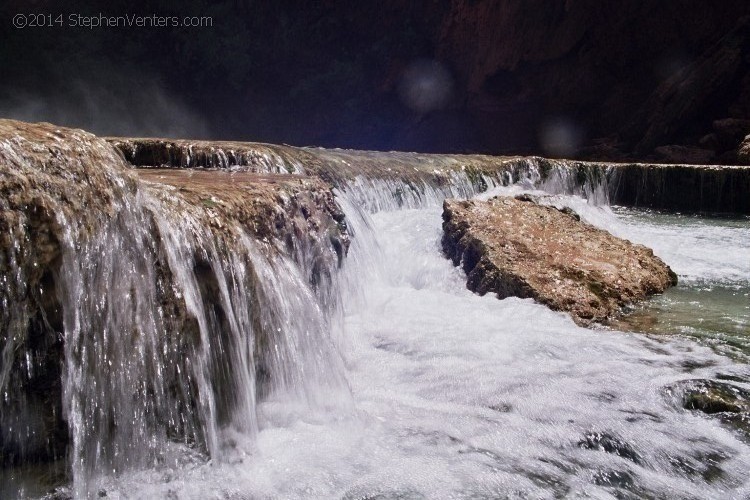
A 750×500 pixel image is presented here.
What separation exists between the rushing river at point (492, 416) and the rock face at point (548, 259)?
0.20 metres

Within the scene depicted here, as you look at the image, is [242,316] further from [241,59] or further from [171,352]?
[241,59]

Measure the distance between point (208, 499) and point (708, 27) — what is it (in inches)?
627

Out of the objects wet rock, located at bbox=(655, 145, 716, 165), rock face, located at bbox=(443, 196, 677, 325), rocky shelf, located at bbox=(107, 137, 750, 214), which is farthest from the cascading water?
wet rock, located at bbox=(655, 145, 716, 165)

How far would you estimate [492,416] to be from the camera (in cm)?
276

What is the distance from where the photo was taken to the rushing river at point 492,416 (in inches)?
86.5

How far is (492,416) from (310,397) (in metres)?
0.86

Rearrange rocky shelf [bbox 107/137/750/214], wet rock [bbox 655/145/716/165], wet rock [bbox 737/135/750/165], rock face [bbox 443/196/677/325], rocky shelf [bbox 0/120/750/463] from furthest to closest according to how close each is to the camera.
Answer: wet rock [bbox 655/145/716/165]
wet rock [bbox 737/135/750/165]
rocky shelf [bbox 107/137/750/214]
rock face [bbox 443/196/677/325]
rocky shelf [bbox 0/120/750/463]

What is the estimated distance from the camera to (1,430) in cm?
187

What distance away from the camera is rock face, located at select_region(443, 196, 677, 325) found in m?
4.44

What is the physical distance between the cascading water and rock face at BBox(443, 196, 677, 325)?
31.6 inches

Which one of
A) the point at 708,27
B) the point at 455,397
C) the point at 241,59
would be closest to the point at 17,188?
the point at 455,397

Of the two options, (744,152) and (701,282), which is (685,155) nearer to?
(744,152)

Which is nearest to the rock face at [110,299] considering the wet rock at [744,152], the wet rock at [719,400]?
the wet rock at [719,400]

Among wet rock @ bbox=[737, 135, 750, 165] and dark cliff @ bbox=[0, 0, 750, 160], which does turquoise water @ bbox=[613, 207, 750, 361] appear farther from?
dark cliff @ bbox=[0, 0, 750, 160]
